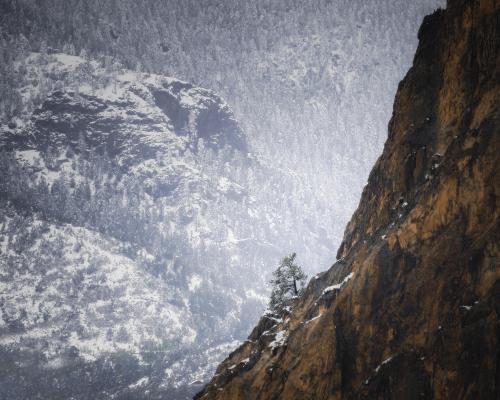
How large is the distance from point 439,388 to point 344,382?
888 cm

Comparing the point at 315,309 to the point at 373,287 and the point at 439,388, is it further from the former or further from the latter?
the point at 439,388

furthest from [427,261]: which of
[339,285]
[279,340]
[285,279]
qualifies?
[285,279]

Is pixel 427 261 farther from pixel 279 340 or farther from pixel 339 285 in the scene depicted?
pixel 279 340

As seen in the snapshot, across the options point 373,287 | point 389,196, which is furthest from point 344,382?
point 389,196

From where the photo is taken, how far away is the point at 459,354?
34.4 metres

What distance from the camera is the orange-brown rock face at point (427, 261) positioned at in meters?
34.7

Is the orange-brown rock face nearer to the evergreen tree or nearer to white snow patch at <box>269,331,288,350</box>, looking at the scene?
white snow patch at <box>269,331,288,350</box>

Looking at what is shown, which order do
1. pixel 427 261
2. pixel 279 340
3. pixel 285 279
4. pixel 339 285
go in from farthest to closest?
pixel 285 279, pixel 279 340, pixel 339 285, pixel 427 261

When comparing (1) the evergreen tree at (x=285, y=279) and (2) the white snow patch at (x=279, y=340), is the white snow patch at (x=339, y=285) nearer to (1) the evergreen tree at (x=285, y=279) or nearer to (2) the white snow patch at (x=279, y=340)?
(2) the white snow patch at (x=279, y=340)

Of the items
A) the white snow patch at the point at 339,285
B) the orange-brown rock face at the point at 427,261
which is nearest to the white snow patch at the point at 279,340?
the orange-brown rock face at the point at 427,261

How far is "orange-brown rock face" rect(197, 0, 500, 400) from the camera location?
34.7m

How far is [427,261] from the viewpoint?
3850cm

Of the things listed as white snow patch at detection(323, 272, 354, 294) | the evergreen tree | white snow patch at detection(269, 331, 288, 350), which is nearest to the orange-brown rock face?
white snow patch at detection(323, 272, 354, 294)

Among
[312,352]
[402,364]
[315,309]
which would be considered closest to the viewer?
[402,364]
